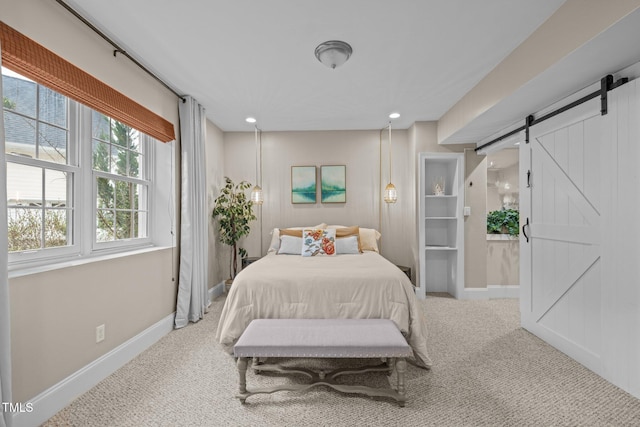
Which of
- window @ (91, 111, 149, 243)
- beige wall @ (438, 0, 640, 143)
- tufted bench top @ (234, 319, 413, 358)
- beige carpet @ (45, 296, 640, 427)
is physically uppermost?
beige wall @ (438, 0, 640, 143)

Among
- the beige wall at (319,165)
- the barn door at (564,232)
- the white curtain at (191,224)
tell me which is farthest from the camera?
the beige wall at (319,165)

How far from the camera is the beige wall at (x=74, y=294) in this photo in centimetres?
157

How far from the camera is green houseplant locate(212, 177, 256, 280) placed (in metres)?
4.02

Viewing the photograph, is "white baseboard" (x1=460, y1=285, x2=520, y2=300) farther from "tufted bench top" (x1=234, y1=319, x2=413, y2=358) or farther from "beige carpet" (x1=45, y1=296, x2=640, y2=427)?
"tufted bench top" (x1=234, y1=319, x2=413, y2=358)

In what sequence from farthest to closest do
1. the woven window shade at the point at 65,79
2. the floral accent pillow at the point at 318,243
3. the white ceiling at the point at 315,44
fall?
the floral accent pillow at the point at 318,243, the white ceiling at the point at 315,44, the woven window shade at the point at 65,79

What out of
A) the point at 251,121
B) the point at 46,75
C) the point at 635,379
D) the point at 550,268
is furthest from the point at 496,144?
the point at 46,75

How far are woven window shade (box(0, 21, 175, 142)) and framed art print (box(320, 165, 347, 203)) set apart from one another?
2492 mm

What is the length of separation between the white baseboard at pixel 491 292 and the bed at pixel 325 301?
2.11 meters

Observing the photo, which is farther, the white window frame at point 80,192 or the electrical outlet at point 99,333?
the electrical outlet at point 99,333

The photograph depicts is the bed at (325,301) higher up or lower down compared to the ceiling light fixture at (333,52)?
lower down

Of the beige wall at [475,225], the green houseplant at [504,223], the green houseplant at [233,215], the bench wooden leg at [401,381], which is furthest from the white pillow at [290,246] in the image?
the green houseplant at [504,223]

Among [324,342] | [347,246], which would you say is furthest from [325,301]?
[347,246]

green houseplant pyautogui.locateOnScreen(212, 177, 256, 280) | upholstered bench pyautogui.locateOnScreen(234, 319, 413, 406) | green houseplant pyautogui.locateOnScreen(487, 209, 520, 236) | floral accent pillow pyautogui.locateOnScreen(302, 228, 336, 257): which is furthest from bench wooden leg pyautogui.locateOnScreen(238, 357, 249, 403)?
green houseplant pyautogui.locateOnScreen(487, 209, 520, 236)

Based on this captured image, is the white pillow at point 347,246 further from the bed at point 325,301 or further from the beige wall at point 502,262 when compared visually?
the beige wall at point 502,262
